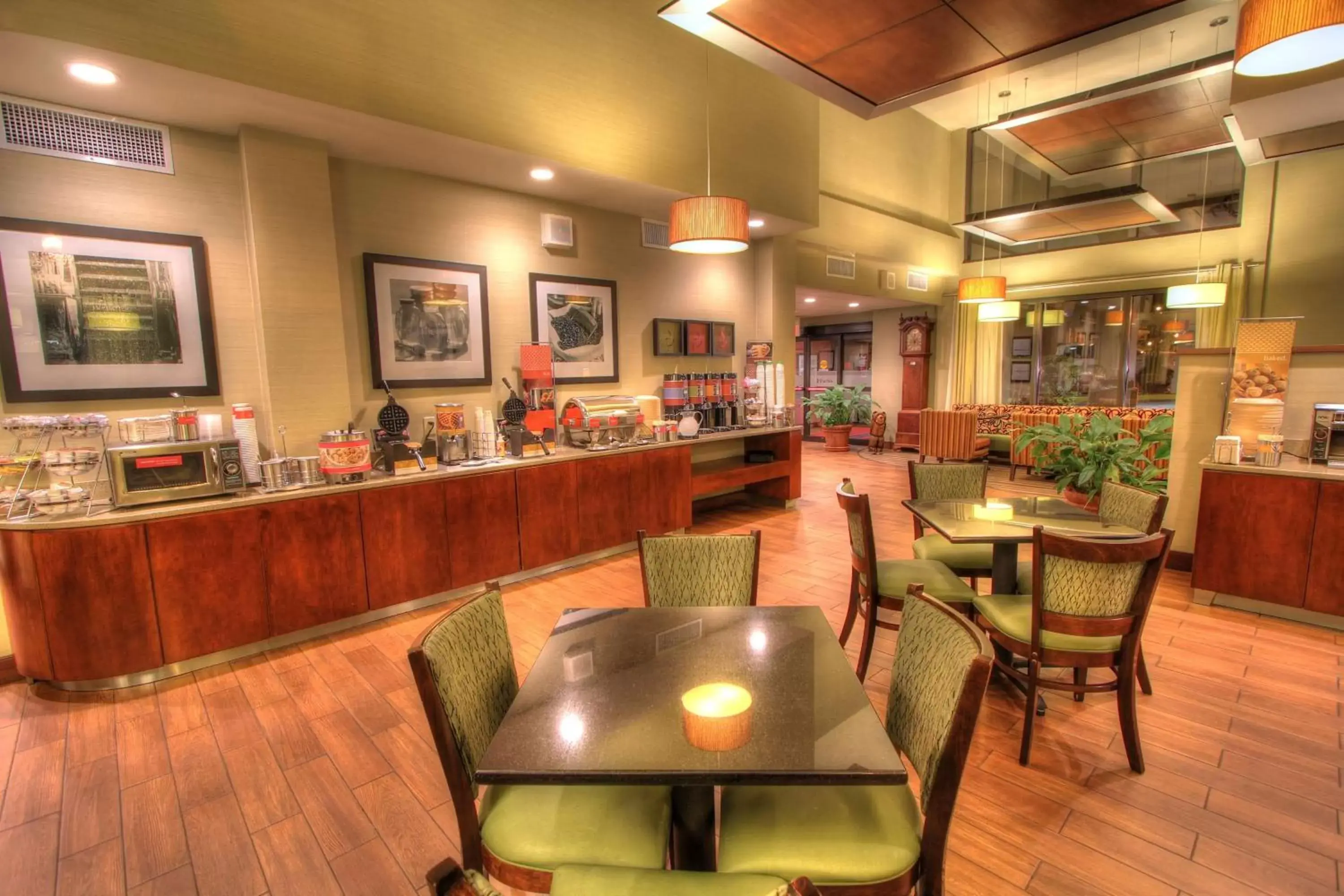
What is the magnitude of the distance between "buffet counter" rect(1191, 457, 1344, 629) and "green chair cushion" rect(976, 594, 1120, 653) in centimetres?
189

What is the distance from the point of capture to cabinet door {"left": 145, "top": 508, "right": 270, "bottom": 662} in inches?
119

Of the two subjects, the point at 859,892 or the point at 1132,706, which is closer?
the point at 859,892

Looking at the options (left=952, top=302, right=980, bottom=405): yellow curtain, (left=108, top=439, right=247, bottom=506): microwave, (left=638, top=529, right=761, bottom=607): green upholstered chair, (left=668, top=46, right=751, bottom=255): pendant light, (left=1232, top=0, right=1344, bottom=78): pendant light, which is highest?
(left=1232, top=0, right=1344, bottom=78): pendant light

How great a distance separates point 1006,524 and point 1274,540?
2.09 metres

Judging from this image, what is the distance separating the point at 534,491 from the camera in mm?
4367

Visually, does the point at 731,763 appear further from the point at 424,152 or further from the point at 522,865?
the point at 424,152

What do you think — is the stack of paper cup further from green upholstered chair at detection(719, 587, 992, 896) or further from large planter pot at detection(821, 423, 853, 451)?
large planter pot at detection(821, 423, 853, 451)

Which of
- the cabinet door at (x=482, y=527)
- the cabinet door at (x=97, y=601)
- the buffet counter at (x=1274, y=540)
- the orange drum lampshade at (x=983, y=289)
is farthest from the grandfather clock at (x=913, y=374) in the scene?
the cabinet door at (x=97, y=601)

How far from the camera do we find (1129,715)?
227 centimetres

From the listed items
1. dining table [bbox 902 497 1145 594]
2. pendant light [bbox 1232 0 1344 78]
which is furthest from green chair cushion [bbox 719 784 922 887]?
pendant light [bbox 1232 0 1344 78]

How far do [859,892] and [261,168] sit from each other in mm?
4256

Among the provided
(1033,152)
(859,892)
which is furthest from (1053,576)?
(1033,152)

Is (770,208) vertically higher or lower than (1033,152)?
lower

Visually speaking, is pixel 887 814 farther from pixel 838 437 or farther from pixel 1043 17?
pixel 838 437
